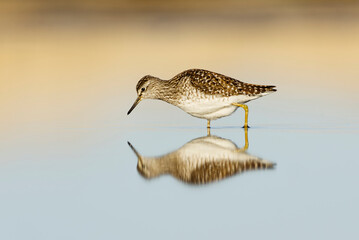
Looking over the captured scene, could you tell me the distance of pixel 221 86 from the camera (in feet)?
37.3

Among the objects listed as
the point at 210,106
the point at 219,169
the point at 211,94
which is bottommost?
the point at 219,169

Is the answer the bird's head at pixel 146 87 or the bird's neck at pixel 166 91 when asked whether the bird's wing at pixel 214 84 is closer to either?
the bird's neck at pixel 166 91

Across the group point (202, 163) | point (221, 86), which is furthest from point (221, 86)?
point (202, 163)

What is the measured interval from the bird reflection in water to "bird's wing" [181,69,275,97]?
206 centimetres

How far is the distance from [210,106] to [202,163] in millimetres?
3100

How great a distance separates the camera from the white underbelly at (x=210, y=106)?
1120 cm

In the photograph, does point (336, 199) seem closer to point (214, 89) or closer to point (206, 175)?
point (206, 175)

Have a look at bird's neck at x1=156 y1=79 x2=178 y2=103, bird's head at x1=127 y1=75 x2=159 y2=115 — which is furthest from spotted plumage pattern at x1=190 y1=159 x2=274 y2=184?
bird's head at x1=127 y1=75 x2=159 y2=115

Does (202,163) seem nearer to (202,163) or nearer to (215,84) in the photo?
(202,163)

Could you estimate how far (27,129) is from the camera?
10750mm

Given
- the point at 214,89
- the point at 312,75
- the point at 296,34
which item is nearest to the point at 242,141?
the point at 214,89

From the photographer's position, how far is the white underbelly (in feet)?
36.8

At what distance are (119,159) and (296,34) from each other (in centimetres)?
1394

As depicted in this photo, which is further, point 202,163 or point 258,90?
point 258,90
